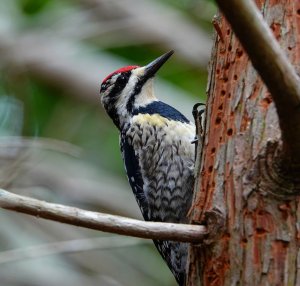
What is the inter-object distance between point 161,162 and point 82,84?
2.13m

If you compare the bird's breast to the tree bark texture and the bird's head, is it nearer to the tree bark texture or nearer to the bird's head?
the bird's head

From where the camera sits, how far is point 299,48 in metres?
2.38

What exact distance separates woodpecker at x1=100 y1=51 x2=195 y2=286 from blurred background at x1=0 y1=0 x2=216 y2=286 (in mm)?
1376

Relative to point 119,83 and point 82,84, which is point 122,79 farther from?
point 82,84

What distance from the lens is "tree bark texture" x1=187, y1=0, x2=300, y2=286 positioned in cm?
223

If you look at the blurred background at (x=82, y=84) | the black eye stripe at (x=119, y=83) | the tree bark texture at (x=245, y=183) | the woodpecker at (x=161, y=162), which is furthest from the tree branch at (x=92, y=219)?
the blurred background at (x=82, y=84)

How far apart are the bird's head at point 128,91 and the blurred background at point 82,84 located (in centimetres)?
109

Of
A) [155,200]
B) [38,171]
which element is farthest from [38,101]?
[155,200]

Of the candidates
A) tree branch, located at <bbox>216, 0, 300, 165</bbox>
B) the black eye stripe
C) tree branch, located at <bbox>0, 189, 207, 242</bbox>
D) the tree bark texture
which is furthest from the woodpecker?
tree branch, located at <bbox>216, 0, 300, 165</bbox>

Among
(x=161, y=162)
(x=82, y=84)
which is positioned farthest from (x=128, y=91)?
(x=82, y=84)

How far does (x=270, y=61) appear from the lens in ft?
6.06

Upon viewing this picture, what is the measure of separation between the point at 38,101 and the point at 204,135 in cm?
367

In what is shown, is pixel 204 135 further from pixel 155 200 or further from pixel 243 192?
pixel 155 200

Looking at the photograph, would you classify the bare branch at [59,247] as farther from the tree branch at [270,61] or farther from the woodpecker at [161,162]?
the tree branch at [270,61]
